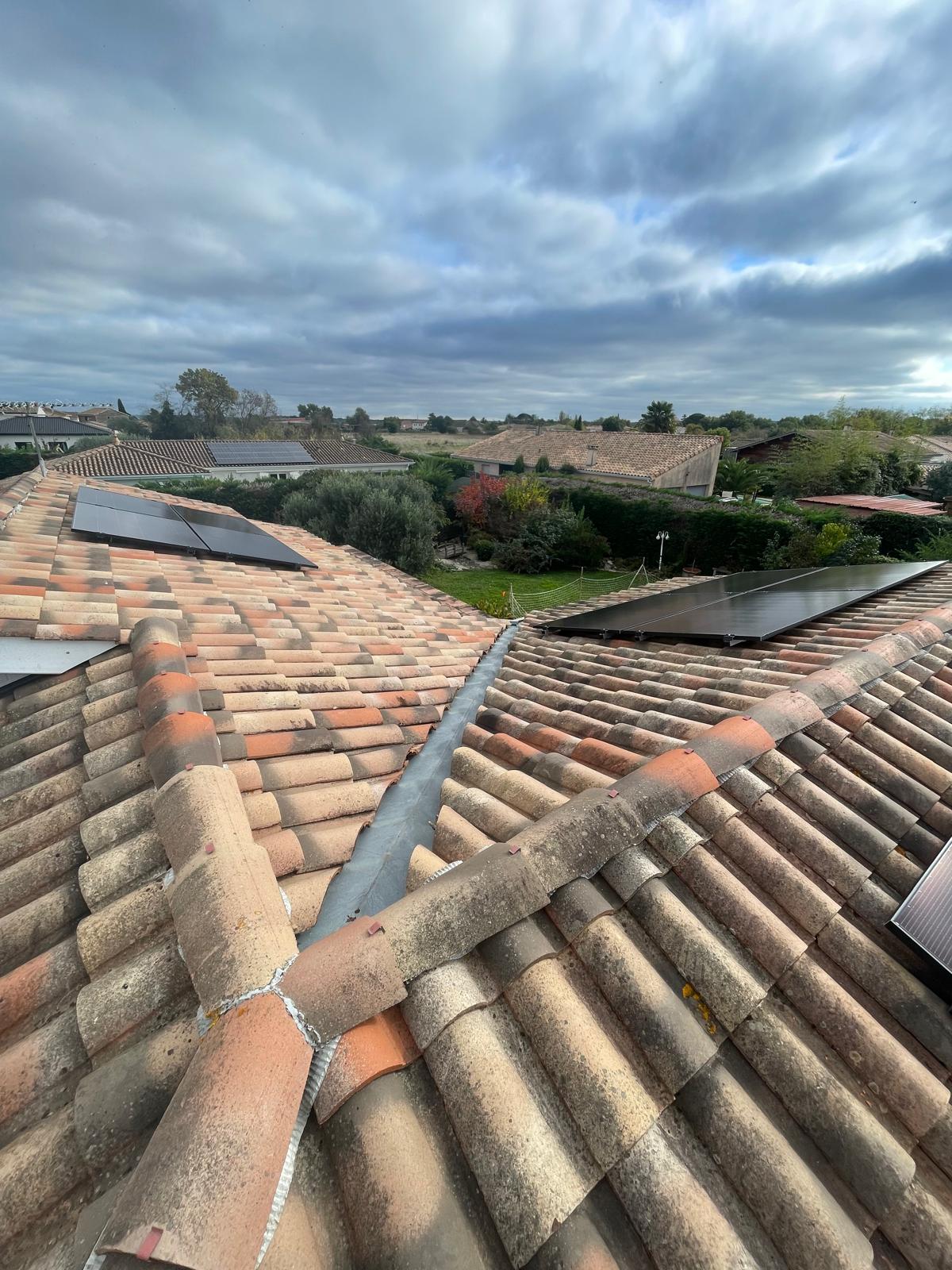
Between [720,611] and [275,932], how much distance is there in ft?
22.1

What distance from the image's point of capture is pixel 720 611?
23.1 ft

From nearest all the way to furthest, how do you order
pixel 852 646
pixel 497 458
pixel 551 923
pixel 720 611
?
pixel 551 923
pixel 852 646
pixel 720 611
pixel 497 458

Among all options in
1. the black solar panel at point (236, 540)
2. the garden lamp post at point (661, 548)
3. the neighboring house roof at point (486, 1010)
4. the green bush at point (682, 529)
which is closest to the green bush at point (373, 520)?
the green bush at point (682, 529)

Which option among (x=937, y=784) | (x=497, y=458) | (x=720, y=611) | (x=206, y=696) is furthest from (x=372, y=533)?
(x=497, y=458)

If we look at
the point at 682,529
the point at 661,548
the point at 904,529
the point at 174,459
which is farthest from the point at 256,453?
the point at 904,529

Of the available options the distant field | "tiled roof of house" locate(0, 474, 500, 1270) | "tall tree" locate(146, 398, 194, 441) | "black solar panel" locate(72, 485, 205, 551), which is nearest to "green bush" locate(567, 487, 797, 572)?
"tiled roof of house" locate(0, 474, 500, 1270)

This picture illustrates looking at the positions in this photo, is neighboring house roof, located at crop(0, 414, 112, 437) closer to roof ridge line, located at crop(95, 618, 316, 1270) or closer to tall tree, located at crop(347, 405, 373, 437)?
tall tree, located at crop(347, 405, 373, 437)

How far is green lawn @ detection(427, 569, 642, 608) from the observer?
23.2m

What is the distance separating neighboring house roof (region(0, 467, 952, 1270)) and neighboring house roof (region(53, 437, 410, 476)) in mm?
37823

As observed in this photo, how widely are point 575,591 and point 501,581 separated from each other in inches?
156

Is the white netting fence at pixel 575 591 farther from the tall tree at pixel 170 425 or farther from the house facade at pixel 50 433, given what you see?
the tall tree at pixel 170 425

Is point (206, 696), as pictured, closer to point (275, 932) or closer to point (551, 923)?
point (275, 932)

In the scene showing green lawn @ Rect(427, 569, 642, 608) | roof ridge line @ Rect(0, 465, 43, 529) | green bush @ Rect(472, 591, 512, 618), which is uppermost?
roof ridge line @ Rect(0, 465, 43, 529)

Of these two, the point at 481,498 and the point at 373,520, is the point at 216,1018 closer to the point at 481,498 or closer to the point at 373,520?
the point at 373,520
